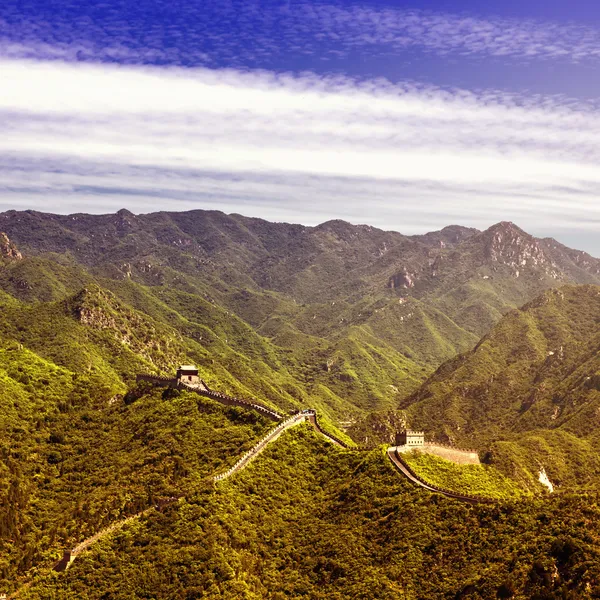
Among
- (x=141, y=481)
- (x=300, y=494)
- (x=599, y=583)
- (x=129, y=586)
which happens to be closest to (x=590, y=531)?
(x=599, y=583)

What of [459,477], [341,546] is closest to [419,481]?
[459,477]

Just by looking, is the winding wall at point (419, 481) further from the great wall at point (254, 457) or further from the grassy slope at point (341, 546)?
the grassy slope at point (341, 546)

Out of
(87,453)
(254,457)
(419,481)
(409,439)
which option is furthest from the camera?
(87,453)

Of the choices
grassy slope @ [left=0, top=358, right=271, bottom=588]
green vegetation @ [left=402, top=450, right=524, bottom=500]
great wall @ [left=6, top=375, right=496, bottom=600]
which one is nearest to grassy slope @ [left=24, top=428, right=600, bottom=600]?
great wall @ [left=6, top=375, right=496, bottom=600]

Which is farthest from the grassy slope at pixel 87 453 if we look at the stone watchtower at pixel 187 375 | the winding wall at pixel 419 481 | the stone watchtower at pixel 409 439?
the winding wall at pixel 419 481

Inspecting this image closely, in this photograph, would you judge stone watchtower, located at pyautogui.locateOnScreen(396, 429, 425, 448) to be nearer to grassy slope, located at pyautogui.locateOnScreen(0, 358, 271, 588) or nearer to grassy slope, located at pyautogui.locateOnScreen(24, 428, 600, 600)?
grassy slope, located at pyautogui.locateOnScreen(24, 428, 600, 600)

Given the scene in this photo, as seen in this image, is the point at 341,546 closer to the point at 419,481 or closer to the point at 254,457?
the point at 419,481
